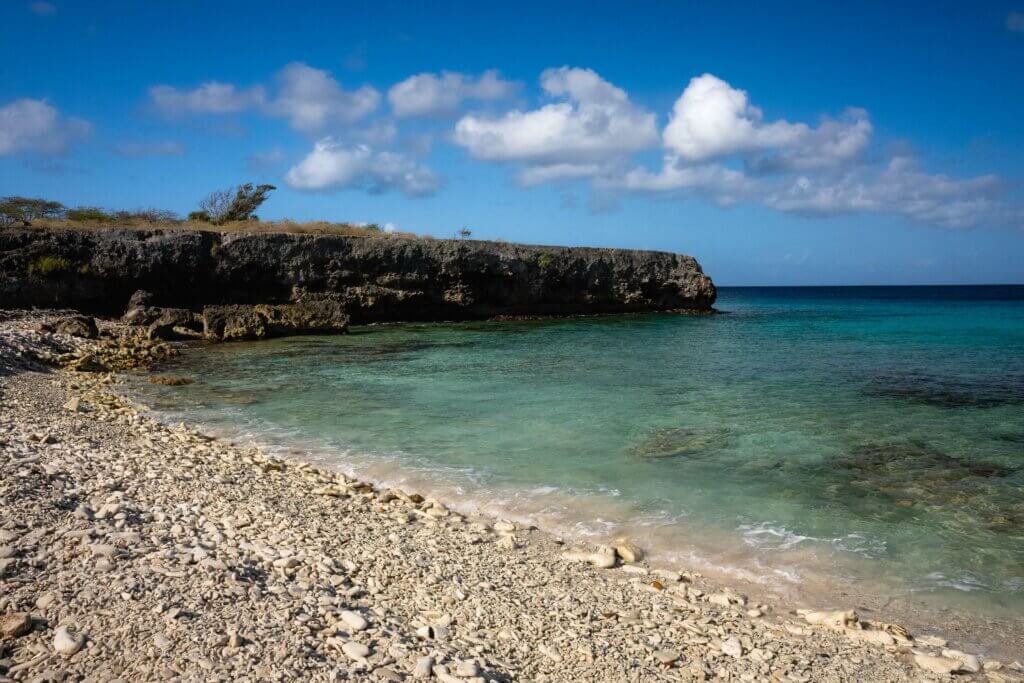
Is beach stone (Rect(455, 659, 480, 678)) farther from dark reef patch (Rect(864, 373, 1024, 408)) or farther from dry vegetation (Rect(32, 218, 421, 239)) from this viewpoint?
dry vegetation (Rect(32, 218, 421, 239))

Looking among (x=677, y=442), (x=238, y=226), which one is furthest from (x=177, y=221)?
(x=677, y=442)

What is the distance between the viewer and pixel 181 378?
585 inches

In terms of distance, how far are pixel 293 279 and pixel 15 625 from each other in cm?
2872

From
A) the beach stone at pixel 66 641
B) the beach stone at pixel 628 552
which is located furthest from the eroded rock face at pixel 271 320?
the beach stone at pixel 66 641

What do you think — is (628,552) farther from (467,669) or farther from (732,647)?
(467,669)

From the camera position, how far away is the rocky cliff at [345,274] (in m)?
25.1

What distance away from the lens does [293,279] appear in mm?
30500

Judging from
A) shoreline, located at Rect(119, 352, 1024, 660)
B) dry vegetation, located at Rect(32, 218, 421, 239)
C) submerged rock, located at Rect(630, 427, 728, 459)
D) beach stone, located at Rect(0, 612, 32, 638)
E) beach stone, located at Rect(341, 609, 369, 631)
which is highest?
dry vegetation, located at Rect(32, 218, 421, 239)

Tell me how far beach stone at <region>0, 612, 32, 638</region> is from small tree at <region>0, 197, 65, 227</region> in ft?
91.7

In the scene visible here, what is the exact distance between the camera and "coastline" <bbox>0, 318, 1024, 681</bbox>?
11.2ft

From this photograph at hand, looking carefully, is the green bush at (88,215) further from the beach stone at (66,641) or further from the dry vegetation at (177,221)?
the beach stone at (66,641)

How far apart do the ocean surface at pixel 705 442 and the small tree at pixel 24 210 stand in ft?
43.4

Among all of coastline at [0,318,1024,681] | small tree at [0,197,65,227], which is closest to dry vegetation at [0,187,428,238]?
small tree at [0,197,65,227]

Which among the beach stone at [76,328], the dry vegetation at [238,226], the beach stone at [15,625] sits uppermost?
the dry vegetation at [238,226]
